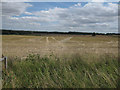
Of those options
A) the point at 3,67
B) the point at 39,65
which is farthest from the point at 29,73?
the point at 3,67

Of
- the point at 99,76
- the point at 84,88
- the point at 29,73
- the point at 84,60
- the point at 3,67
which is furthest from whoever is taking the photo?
the point at 84,60

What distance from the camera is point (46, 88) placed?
4.16 m

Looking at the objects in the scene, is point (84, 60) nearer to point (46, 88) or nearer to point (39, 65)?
point (39, 65)

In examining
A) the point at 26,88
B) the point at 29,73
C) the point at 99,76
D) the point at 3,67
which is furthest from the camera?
the point at 3,67

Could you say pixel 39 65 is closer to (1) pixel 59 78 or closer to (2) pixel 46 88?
(1) pixel 59 78

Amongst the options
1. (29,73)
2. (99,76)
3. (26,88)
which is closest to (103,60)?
(99,76)

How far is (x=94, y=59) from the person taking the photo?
7059 millimetres

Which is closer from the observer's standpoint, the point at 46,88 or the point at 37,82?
the point at 46,88

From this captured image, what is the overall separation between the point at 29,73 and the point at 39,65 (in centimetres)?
86

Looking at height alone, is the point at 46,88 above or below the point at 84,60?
below

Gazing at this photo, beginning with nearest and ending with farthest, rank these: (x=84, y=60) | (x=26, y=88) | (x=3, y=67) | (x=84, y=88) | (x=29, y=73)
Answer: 1. (x=84, y=88)
2. (x=26, y=88)
3. (x=29, y=73)
4. (x=3, y=67)
5. (x=84, y=60)

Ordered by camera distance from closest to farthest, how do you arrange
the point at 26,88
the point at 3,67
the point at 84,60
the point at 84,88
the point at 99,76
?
the point at 84,88
the point at 26,88
the point at 99,76
the point at 3,67
the point at 84,60

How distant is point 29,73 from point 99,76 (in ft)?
7.74

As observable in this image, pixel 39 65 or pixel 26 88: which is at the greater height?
pixel 39 65
